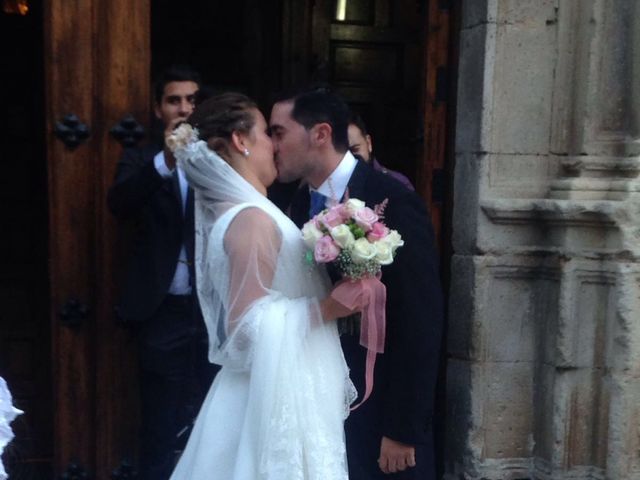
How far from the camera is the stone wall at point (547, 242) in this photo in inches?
154

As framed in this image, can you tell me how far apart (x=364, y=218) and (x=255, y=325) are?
43 cm

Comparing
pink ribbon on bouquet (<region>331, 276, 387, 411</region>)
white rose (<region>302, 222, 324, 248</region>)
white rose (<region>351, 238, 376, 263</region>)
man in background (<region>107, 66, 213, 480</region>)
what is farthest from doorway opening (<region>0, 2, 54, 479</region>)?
white rose (<region>351, 238, 376, 263</region>)

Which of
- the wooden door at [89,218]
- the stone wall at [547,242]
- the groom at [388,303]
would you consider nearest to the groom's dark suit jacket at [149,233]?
the wooden door at [89,218]

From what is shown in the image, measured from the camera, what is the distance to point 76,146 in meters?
3.86

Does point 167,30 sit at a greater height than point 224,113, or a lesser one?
greater

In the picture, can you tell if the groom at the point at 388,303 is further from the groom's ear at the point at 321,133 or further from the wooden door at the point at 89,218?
the wooden door at the point at 89,218

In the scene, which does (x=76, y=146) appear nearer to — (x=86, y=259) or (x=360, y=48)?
(x=86, y=259)

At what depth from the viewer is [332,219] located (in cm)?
272

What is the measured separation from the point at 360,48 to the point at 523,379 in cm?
245

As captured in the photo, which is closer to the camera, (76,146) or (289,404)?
(289,404)

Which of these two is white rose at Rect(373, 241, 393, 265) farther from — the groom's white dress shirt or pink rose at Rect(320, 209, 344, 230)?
the groom's white dress shirt

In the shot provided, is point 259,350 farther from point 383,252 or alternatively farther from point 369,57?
point 369,57

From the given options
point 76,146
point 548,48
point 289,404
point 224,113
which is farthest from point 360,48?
point 289,404

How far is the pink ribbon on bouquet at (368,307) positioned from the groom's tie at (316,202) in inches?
17.8
